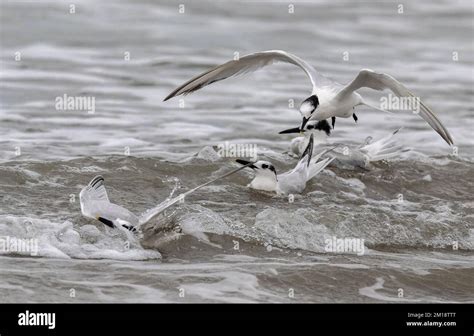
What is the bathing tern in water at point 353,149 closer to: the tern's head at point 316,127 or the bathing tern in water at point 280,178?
the tern's head at point 316,127

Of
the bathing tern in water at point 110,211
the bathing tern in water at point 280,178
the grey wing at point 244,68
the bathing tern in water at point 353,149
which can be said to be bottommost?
the bathing tern in water at point 110,211

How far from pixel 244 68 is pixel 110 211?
312 centimetres

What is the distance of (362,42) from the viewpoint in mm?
20906

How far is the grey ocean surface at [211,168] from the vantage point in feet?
25.8

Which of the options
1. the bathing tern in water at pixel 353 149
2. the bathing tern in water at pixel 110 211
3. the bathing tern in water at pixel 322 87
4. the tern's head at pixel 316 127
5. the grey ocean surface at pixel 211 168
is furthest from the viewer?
the tern's head at pixel 316 127

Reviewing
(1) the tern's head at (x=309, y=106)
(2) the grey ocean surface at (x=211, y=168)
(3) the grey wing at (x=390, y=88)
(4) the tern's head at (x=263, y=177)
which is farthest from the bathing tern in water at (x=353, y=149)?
(3) the grey wing at (x=390, y=88)

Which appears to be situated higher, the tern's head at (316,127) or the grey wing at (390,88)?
the grey wing at (390,88)

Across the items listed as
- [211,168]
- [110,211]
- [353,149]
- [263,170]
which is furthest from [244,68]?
[110,211]

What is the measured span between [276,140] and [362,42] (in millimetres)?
8110

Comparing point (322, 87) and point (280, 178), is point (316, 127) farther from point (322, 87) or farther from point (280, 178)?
point (280, 178)

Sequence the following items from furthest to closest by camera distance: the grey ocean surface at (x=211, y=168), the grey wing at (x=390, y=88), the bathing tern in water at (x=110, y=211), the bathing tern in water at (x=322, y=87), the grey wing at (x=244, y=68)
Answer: the grey wing at (x=244, y=68) → the bathing tern in water at (x=322, y=87) → the grey wing at (x=390, y=88) → the bathing tern in water at (x=110, y=211) → the grey ocean surface at (x=211, y=168)

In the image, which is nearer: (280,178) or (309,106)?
(309,106)

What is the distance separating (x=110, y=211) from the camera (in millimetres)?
8664

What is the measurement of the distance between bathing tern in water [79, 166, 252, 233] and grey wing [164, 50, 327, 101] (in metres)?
2.10
